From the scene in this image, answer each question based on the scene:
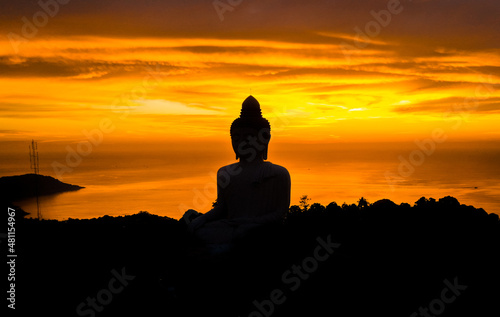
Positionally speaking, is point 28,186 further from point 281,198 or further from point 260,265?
point 260,265

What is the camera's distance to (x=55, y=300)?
6473mm

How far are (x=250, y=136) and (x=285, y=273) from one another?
212 centimetres

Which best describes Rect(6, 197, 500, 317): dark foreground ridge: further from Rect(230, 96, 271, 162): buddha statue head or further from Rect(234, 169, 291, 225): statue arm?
Rect(230, 96, 271, 162): buddha statue head

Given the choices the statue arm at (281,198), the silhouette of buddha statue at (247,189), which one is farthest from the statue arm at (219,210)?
the statue arm at (281,198)

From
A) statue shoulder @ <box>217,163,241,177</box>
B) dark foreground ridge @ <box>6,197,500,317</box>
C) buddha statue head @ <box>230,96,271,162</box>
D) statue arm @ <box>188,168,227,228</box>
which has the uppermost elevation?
buddha statue head @ <box>230,96,271,162</box>

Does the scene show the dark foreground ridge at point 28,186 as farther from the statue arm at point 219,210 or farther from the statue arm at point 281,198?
the statue arm at point 281,198

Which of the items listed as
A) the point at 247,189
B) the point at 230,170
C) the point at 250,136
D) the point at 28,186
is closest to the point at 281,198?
the point at 247,189

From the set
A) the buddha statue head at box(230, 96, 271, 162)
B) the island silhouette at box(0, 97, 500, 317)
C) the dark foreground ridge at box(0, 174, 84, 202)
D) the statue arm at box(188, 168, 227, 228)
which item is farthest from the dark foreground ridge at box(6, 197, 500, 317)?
the dark foreground ridge at box(0, 174, 84, 202)

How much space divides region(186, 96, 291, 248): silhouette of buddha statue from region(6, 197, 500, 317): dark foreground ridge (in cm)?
29

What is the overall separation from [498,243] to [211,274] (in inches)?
188

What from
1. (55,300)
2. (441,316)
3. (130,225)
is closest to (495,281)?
(441,316)

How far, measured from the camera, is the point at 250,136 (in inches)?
292

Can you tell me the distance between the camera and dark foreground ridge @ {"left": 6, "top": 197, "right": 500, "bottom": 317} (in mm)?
6242

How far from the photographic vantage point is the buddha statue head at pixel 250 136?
7398 mm
